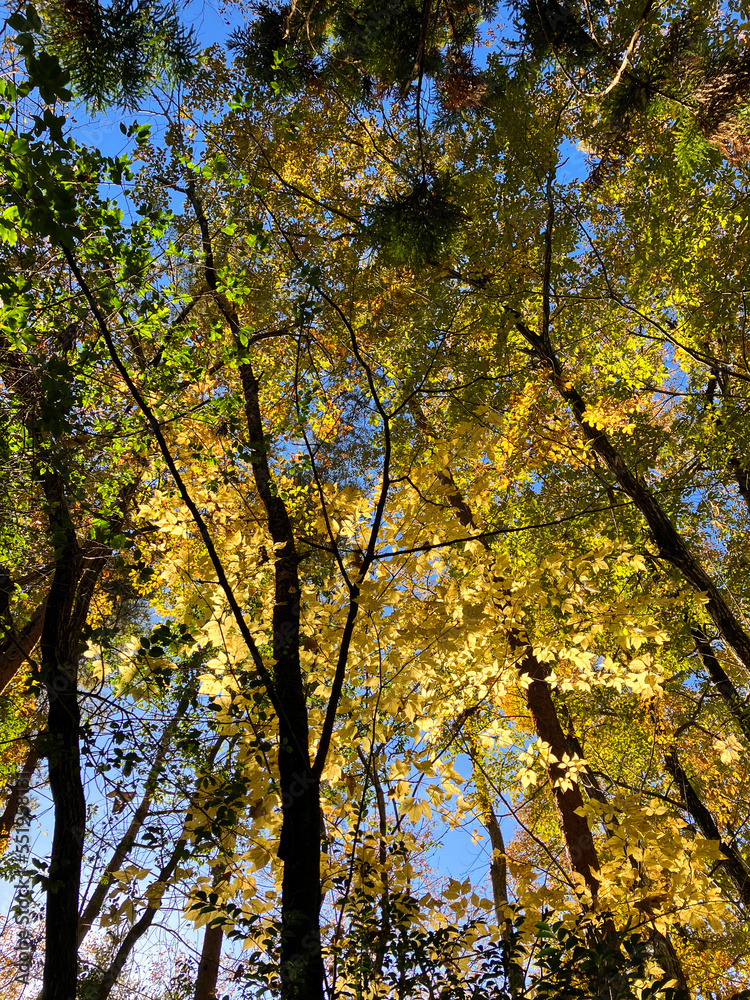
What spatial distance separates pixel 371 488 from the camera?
17.5 ft

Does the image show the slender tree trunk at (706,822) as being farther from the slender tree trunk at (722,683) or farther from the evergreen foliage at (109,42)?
the evergreen foliage at (109,42)

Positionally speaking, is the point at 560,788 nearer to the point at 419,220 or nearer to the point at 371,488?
the point at 371,488

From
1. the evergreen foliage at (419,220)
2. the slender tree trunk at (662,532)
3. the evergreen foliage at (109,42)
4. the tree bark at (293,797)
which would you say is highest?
the evergreen foliage at (109,42)

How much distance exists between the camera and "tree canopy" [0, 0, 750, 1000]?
2658 mm

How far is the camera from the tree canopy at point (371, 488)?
2.66m

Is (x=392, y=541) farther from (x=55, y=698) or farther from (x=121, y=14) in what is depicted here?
(x=121, y=14)

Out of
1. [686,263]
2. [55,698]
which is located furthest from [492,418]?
[55,698]

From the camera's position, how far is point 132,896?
94.0 inches

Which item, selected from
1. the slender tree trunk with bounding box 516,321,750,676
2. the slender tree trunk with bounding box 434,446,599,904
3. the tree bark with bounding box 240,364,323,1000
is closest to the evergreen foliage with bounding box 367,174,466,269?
the slender tree trunk with bounding box 434,446,599,904

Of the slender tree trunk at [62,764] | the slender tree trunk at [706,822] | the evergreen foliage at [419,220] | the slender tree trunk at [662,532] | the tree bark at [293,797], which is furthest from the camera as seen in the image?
the slender tree trunk at [706,822]

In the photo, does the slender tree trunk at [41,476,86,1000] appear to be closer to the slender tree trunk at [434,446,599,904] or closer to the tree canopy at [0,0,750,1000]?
the tree canopy at [0,0,750,1000]

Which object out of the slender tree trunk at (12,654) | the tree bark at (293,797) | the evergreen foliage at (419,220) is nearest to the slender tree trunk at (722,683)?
the tree bark at (293,797)

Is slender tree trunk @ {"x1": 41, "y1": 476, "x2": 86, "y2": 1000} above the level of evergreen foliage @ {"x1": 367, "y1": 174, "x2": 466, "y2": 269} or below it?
below

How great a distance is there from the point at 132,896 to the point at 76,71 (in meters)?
6.30
